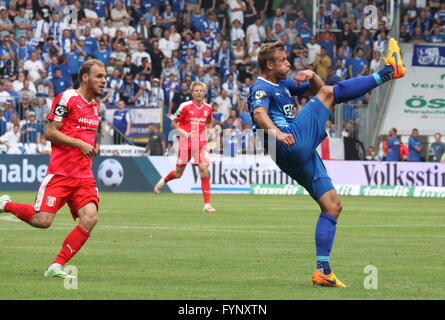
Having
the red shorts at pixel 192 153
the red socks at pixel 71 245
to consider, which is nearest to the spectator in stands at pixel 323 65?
the red shorts at pixel 192 153

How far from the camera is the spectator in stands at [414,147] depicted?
1211 inches

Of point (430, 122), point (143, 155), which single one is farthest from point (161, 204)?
point (430, 122)

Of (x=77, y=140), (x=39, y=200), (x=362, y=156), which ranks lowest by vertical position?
(x=362, y=156)

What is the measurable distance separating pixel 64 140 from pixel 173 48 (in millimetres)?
24485

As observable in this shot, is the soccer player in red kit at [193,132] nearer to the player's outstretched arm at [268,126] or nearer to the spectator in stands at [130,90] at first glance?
the spectator in stands at [130,90]

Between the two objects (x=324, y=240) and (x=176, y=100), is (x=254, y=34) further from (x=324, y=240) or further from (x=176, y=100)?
(x=324, y=240)

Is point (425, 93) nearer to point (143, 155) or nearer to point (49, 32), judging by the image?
point (143, 155)

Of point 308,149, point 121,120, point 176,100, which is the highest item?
point 308,149

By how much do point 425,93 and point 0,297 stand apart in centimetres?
2797

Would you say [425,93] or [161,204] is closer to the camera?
[161,204]

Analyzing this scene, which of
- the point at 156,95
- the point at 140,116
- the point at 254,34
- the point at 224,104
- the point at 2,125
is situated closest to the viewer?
the point at 2,125

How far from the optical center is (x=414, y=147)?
3089 cm

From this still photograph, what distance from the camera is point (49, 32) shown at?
31.9 metres

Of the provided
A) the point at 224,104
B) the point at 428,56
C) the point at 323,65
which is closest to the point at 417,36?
A: the point at 428,56
